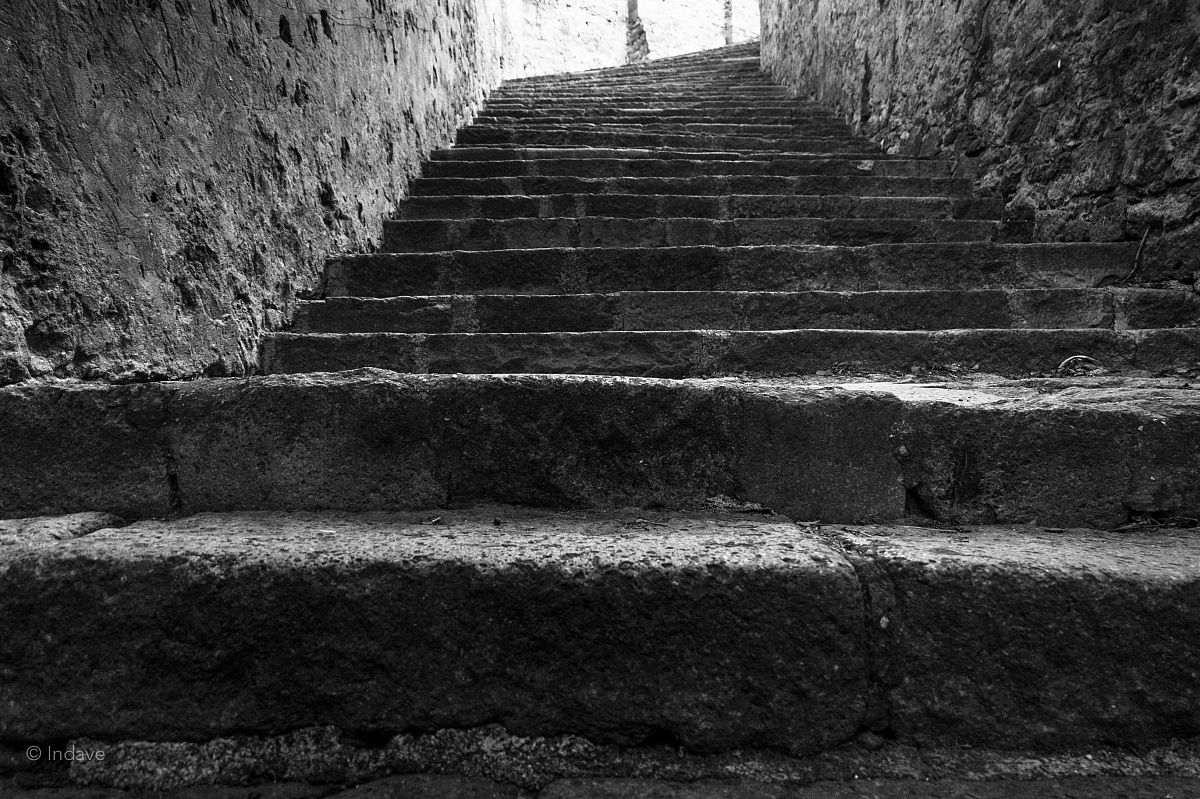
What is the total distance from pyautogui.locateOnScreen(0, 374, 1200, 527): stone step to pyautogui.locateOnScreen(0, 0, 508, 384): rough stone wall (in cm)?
30

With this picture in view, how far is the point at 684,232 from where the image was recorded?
329 cm

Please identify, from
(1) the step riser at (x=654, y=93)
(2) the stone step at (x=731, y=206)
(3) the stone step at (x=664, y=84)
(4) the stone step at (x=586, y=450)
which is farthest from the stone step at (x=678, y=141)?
(4) the stone step at (x=586, y=450)

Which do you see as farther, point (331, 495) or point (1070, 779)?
point (331, 495)

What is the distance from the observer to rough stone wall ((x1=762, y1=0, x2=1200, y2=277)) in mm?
2537

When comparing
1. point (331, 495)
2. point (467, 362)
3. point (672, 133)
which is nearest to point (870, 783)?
point (331, 495)

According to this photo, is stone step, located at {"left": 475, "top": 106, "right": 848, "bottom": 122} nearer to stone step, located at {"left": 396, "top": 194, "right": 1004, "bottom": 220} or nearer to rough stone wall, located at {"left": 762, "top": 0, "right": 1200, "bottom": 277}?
rough stone wall, located at {"left": 762, "top": 0, "right": 1200, "bottom": 277}

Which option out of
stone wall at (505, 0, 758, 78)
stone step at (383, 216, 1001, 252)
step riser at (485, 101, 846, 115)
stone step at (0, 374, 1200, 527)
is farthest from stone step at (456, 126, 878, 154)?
stone wall at (505, 0, 758, 78)

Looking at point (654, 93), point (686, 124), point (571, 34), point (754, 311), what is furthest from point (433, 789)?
point (571, 34)

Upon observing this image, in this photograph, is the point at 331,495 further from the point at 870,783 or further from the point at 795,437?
the point at 870,783

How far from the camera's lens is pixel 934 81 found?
4.28 metres

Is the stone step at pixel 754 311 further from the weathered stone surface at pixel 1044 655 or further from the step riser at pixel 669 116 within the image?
the step riser at pixel 669 116

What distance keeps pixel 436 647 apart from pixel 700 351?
A: 1482 mm

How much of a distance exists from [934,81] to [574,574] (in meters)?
4.64

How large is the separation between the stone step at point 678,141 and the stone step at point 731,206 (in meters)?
1.37
